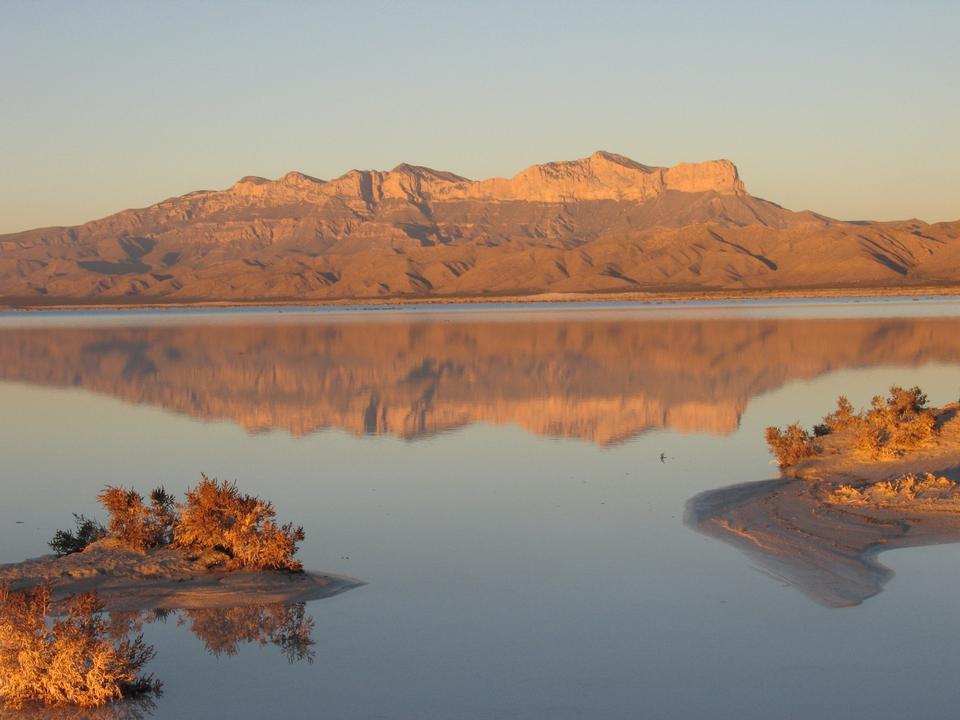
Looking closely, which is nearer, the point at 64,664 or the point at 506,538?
the point at 64,664

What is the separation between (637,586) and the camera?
10508 mm

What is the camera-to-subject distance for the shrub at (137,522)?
476 inches

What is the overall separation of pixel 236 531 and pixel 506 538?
3.01m

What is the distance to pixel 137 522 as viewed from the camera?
1215 cm

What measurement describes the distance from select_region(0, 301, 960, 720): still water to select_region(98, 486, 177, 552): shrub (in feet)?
3.84

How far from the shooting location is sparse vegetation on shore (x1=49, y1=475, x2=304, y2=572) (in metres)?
11.2

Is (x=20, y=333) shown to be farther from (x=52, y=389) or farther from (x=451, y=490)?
(x=451, y=490)

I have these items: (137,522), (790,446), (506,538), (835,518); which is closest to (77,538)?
(137,522)

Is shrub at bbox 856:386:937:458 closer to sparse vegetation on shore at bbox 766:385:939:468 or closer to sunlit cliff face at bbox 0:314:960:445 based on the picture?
sparse vegetation on shore at bbox 766:385:939:468

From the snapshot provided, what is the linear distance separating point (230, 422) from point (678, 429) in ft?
31.5

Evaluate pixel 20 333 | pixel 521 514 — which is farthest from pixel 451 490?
pixel 20 333

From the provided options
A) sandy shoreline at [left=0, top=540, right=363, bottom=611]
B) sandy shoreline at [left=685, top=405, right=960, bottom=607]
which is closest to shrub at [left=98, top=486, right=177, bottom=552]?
sandy shoreline at [left=0, top=540, right=363, bottom=611]

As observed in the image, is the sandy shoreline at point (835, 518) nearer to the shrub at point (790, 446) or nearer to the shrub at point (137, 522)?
the shrub at point (790, 446)

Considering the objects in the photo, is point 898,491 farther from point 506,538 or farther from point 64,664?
point 64,664
